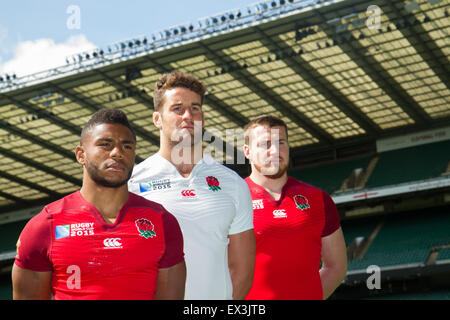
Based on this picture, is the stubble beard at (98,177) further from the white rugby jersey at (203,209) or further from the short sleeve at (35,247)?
the white rugby jersey at (203,209)

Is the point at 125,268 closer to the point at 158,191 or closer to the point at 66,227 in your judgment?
the point at 66,227

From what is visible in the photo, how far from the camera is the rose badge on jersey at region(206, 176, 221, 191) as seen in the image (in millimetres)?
4195

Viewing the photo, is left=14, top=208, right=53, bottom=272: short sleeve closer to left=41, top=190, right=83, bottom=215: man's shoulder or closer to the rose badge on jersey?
left=41, top=190, right=83, bottom=215: man's shoulder

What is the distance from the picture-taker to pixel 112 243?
3189 millimetres

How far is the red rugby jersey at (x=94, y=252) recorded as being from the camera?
3.12 m

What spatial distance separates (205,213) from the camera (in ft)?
13.3

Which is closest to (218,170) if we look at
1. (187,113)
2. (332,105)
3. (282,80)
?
(187,113)

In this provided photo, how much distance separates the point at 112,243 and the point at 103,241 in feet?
0.15

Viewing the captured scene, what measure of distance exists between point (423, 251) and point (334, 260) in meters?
26.7

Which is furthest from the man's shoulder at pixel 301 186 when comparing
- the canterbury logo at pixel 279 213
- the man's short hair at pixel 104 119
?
the man's short hair at pixel 104 119

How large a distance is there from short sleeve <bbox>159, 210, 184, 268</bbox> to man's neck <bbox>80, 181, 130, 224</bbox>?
26cm

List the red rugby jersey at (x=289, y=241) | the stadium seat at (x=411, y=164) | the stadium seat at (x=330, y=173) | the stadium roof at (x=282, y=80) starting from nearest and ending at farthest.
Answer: the red rugby jersey at (x=289, y=241) → the stadium roof at (x=282, y=80) → the stadium seat at (x=411, y=164) → the stadium seat at (x=330, y=173)

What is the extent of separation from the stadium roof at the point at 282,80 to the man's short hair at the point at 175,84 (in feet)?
77.1
